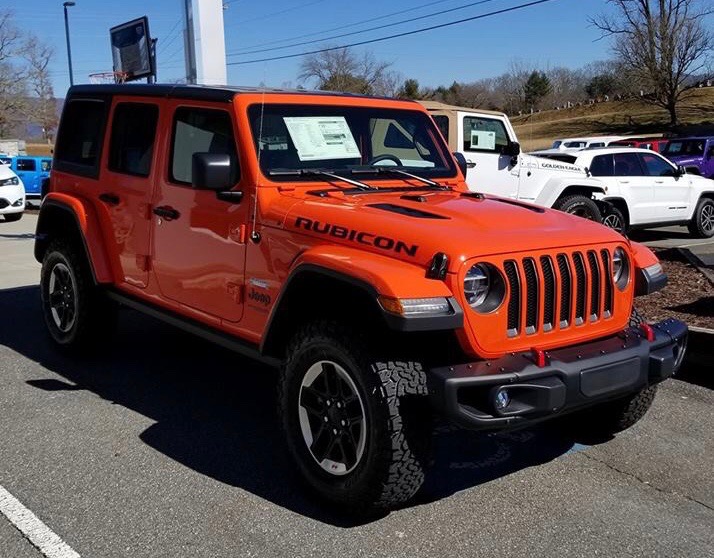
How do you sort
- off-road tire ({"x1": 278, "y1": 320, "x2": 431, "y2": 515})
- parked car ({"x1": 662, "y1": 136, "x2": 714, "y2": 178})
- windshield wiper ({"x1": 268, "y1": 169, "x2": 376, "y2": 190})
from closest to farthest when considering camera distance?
off-road tire ({"x1": 278, "y1": 320, "x2": 431, "y2": 515}) < windshield wiper ({"x1": 268, "y1": 169, "x2": 376, "y2": 190}) < parked car ({"x1": 662, "y1": 136, "x2": 714, "y2": 178})

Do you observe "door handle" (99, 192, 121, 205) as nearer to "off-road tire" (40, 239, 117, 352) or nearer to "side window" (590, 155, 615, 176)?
"off-road tire" (40, 239, 117, 352)

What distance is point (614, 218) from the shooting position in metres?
11.8

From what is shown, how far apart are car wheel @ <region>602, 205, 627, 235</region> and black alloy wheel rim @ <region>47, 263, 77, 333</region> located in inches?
314

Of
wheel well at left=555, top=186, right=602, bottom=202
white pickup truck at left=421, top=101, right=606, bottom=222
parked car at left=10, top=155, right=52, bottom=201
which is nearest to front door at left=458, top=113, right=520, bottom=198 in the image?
white pickup truck at left=421, top=101, right=606, bottom=222

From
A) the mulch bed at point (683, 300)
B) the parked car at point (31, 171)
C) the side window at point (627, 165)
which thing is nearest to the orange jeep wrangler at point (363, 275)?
the mulch bed at point (683, 300)

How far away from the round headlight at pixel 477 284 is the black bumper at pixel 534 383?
0.28 m

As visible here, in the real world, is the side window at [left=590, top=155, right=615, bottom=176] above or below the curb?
above

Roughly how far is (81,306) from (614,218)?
8.41 meters

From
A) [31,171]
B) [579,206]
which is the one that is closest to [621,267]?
[579,206]

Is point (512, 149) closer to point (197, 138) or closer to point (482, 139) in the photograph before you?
point (482, 139)

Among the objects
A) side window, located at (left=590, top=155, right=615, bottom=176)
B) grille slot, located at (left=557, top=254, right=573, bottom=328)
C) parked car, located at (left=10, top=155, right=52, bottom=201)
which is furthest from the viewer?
parked car, located at (left=10, top=155, right=52, bottom=201)

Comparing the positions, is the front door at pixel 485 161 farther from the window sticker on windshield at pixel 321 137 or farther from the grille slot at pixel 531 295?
the grille slot at pixel 531 295

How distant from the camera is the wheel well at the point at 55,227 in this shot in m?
5.92

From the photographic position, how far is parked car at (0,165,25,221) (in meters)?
18.5
